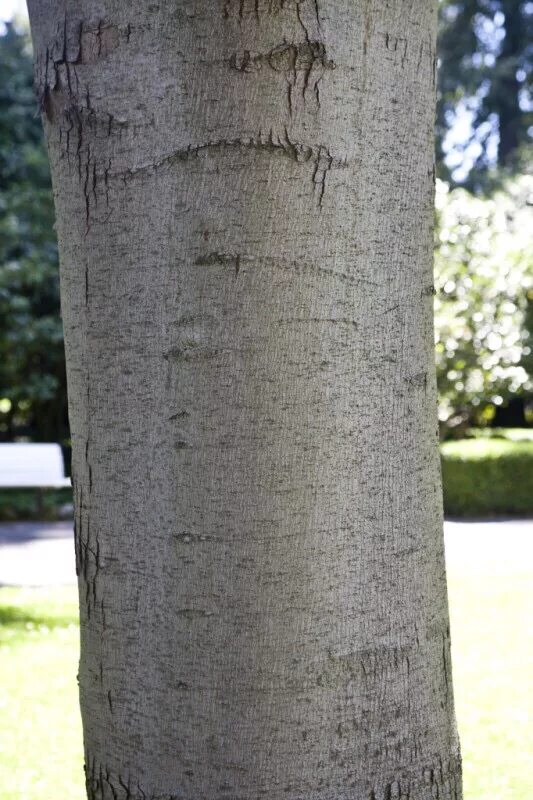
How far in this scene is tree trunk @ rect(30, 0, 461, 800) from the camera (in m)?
1.70

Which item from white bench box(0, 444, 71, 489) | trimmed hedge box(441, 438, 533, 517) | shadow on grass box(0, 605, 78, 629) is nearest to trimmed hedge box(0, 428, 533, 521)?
trimmed hedge box(441, 438, 533, 517)

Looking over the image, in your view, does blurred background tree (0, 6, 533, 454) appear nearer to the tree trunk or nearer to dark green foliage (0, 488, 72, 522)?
dark green foliage (0, 488, 72, 522)

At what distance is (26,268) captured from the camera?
12367 millimetres

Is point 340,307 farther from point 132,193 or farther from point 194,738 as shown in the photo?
point 194,738

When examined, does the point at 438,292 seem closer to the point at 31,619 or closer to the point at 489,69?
the point at 31,619

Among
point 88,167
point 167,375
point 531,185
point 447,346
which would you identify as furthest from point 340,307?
point 531,185

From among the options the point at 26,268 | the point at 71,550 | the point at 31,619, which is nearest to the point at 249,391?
the point at 31,619

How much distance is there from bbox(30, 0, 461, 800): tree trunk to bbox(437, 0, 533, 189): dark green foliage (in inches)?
857

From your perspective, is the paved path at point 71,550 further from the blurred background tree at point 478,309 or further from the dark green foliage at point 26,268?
the dark green foliage at point 26,268

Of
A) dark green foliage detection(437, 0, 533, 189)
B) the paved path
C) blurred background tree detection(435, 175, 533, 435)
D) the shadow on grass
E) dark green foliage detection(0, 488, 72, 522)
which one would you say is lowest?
dark green foliage detection(0, 488, 72, 522)

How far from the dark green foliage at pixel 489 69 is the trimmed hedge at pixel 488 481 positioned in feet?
38.4

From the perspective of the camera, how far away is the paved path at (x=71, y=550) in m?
8.09

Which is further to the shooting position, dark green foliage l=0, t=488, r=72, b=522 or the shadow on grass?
dark green foliage l=0, t=488, r=72, b=522

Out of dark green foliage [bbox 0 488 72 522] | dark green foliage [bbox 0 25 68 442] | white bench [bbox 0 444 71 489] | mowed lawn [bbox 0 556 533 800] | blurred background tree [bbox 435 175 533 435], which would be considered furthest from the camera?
blurred background tree [bbox 435 175 533 435]
